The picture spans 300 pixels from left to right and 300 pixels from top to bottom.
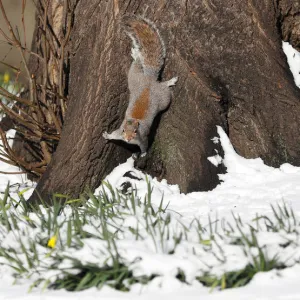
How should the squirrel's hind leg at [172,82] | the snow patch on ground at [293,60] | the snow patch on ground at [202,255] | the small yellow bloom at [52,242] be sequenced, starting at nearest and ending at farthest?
the snow patch on ground at [202,255]
the small yellow bloom at [52,242]
the squirrel's hind leg at [172,82]
the snow patch on ground at [293,60]

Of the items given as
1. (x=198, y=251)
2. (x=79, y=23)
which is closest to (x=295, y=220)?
(x=198, y=251)

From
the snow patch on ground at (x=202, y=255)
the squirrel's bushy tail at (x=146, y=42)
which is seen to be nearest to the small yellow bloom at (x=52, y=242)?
the snow patch on ground at (x=202, y=255)

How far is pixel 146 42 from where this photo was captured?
161 inches

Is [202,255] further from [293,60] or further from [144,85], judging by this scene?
[293,60]

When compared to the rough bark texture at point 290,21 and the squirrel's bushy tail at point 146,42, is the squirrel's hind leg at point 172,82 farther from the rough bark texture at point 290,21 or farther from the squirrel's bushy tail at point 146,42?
the rough bark texture at point 290,21

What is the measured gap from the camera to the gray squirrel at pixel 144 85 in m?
4.11

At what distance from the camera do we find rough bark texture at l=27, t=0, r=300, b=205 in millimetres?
4141

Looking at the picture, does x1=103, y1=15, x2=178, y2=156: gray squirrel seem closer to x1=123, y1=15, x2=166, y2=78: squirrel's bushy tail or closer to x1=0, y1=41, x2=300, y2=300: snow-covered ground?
x1=123, y1=15, x2=166, y2=78: squirrel's bushy tail

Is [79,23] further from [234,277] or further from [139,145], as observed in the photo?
[234,277]

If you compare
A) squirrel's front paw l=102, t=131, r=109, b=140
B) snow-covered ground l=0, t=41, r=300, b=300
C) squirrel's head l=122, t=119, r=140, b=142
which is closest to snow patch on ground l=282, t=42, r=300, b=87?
snow-covered ground l=0, t=41, r=300, b=300

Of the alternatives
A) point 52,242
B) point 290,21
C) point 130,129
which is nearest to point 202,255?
point 52,242

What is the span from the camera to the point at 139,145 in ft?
14.1

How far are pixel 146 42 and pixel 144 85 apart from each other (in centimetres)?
28

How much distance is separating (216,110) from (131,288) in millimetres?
1767
